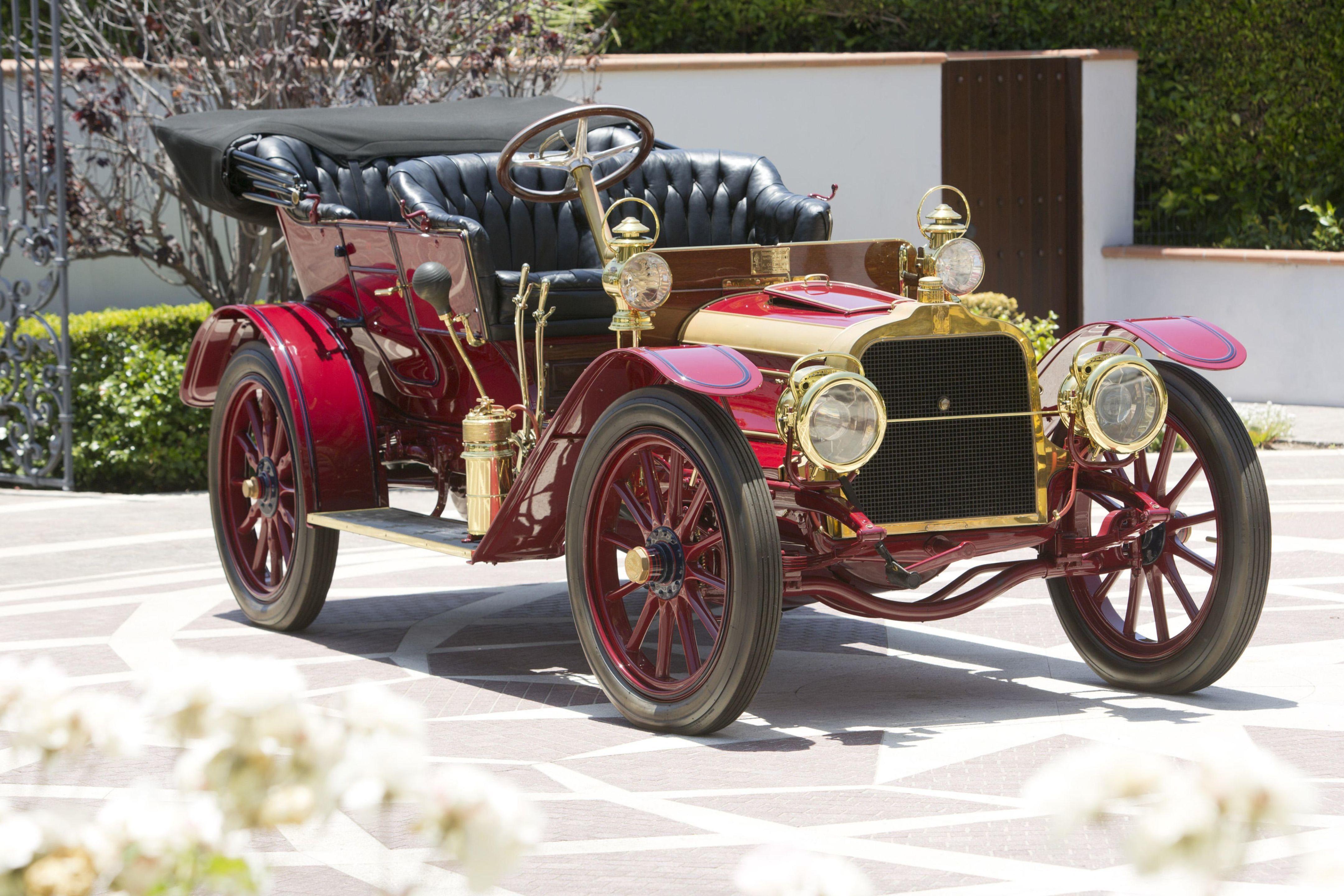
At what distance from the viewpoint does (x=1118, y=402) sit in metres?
4.89

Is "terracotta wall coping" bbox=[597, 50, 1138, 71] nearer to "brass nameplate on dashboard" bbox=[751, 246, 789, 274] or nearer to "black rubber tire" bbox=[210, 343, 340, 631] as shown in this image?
"black rubber tire" bbox=[210, 343, 340, 631]

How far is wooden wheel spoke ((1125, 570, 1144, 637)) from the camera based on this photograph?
5191mm

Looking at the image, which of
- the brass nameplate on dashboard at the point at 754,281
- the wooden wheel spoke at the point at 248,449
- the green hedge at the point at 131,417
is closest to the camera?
the brass nameplate on dashboard at the point at 754,281

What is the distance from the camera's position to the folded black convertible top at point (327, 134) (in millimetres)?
6734

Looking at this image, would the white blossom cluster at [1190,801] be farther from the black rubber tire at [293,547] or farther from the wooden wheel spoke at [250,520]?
the wooden wheel spoke at [250,520]

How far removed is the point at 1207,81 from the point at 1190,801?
12.8m

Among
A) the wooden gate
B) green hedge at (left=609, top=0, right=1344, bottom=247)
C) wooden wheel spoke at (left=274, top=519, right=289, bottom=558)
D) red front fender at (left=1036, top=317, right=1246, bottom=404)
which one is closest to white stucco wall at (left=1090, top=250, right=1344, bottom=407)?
the wooden gate

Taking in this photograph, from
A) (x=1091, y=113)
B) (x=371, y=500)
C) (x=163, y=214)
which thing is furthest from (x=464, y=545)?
(x=1091, y=113)

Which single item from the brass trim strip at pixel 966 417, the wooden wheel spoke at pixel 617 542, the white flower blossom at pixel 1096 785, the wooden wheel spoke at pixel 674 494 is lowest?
the wooden wheel spoke at pixel 617 542

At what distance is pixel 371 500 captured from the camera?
19.9 feet

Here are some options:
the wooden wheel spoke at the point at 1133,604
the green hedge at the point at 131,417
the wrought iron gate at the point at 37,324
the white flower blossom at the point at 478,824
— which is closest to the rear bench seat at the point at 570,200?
the wooden wheel spoke at the point at 1133,604

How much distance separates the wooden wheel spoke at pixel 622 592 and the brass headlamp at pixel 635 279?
756 millimetres

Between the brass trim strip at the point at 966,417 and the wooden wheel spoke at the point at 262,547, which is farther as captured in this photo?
the wooden wheel spoke at the point at 262,547

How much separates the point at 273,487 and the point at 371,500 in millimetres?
477
